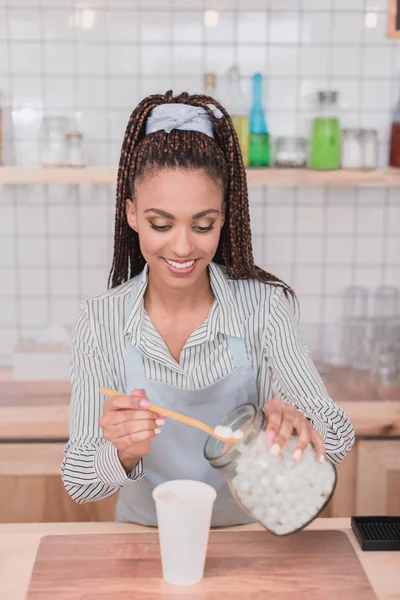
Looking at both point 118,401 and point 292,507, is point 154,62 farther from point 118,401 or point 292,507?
point 292,507

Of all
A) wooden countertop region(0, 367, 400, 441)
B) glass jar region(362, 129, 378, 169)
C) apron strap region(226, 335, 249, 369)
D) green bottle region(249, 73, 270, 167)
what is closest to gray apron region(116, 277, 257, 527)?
apron strap region(226, 335, 249, 369)

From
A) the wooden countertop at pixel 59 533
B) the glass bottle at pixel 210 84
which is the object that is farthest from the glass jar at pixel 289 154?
the wooden countertop at pixel 59 533

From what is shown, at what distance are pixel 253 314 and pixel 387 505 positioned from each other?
98 cm

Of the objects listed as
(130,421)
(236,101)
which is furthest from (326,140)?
(130,421)

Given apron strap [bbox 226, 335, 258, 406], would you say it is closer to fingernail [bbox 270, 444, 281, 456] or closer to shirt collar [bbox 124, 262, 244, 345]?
shirt collar [bbox 124, 262, 244, 345]

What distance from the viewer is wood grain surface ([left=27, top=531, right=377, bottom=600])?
1016 millimetres

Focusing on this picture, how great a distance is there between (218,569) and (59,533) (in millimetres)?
277

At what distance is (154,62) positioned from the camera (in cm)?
251

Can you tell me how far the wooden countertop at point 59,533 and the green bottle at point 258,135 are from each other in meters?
1.37

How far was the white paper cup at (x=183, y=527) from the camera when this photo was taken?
3.24 feet

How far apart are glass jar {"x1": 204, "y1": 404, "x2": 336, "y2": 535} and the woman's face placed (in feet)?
1.22

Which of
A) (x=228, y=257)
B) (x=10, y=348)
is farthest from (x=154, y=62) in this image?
(x=228, y=257)

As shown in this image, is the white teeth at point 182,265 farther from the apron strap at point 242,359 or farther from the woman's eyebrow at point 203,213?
the apron strap at point 242,359

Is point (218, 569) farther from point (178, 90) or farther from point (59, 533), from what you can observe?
point (178, 90)
